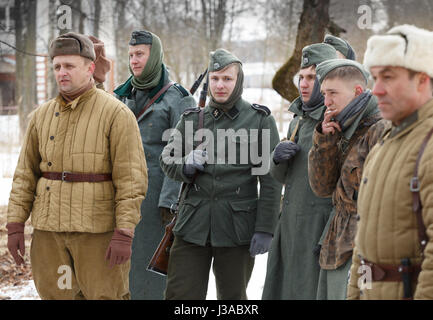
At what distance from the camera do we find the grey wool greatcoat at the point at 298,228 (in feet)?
12.1

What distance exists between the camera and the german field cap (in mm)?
2348

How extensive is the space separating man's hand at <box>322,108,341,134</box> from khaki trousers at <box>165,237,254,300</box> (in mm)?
1070

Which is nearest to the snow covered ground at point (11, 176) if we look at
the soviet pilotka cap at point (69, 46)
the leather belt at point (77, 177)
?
the leather belt at point (77, 177)

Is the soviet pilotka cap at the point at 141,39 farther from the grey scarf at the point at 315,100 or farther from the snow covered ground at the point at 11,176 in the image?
the snow covered ground at the point at 11,176

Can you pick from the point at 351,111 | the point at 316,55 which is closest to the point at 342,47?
the point at 316,55

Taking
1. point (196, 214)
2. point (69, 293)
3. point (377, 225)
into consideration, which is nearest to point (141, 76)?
point (196, 214)

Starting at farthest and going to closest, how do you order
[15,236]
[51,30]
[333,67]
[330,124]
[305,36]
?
[51,30] < [305,36] < [15,236] < [333,67] < [330,124]

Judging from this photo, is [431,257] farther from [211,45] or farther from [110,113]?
[211,45]

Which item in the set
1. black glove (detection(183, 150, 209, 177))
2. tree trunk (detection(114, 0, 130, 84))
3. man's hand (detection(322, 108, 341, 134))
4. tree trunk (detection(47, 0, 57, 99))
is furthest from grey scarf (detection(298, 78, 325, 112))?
Result: tree trunk (detection(47, 0, 57, 99))

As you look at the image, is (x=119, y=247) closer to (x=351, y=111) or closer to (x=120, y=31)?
(x=351, y=111)

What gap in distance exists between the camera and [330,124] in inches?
130

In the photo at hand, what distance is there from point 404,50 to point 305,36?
567 centimetres

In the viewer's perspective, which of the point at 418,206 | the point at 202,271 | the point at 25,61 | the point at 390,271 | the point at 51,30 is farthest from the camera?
the point at 25,61

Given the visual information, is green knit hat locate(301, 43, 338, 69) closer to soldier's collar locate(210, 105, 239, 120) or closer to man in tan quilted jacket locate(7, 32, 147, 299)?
soldier's collar locate(210, 105, 239, 120)
